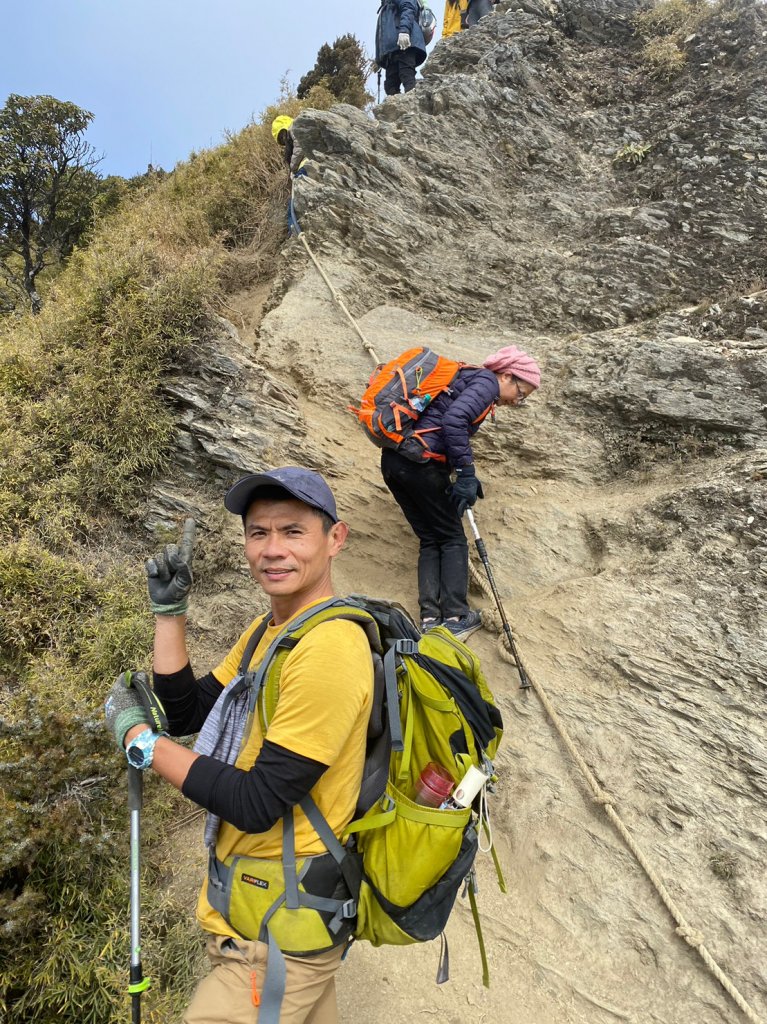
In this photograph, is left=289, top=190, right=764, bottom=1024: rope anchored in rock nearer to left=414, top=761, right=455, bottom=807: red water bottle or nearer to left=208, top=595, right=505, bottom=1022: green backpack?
left=208, top=595, right=505, bottom=1022: green backpack

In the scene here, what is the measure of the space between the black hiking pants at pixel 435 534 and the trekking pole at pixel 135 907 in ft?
10.6

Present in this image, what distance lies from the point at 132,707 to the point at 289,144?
1025 cm

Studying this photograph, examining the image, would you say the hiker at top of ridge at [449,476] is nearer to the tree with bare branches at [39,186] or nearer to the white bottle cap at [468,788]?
the white bottle cap at [468,788]

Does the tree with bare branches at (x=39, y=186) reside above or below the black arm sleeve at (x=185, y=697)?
above

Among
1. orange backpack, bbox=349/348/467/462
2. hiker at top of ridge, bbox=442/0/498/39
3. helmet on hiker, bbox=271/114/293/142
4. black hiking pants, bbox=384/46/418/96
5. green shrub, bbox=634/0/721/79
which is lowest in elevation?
orange backpack, bbox=349/348/467/462

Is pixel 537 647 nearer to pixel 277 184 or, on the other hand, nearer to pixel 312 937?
pixel 312 937

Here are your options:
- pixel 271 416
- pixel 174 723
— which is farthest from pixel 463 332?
pixel 174 723

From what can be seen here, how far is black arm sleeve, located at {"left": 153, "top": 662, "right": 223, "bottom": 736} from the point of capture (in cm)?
241

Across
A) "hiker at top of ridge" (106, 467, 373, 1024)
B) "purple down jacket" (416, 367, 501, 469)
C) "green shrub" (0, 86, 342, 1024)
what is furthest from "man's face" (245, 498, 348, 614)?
"purple down jacket" (416, 367, 501, 469)

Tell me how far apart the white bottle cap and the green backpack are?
24mm

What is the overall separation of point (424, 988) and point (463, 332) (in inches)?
262

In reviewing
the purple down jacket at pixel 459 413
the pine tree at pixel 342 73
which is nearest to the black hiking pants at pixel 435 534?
the purple down jacket at pixel 459 413

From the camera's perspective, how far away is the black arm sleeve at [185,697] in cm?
241

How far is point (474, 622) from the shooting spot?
17.8 ft
